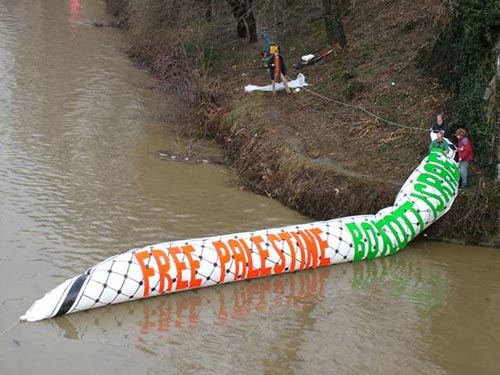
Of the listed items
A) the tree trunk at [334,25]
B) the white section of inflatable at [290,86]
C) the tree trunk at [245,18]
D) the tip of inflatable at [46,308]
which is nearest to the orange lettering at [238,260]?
the tip of inflatable at [46,308]

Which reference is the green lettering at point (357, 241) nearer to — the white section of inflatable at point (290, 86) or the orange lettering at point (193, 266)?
the orange lettering at point (193, 266)

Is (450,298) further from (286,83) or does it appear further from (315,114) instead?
(286,83)

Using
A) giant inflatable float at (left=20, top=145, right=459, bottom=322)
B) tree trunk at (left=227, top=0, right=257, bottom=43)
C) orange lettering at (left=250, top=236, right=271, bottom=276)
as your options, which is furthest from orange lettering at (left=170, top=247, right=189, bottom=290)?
tree trunk at (left=227, top=0, right=257, bottom=43)

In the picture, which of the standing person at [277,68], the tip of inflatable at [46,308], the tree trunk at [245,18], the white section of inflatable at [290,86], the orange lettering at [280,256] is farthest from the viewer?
the tree trunk at [245,18]

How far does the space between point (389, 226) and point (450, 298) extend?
1.79 meters

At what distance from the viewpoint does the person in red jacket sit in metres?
13.4

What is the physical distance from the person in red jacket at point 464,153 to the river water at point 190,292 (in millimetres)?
1407

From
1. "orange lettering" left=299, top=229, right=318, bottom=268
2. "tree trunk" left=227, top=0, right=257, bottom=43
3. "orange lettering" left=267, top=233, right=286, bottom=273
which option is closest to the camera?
"orange lettering" left=267, top=233, right=286, bottom=273

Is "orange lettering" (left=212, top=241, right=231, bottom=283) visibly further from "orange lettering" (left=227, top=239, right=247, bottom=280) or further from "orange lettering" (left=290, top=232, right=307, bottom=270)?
"orange lettering" (left=290, top=232, right=307, bottom=270)

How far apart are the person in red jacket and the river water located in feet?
4.62

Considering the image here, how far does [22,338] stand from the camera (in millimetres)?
9469

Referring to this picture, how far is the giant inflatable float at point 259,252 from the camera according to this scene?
397 inches

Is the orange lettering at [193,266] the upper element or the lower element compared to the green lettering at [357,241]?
lower

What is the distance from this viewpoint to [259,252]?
1135 centimetres
